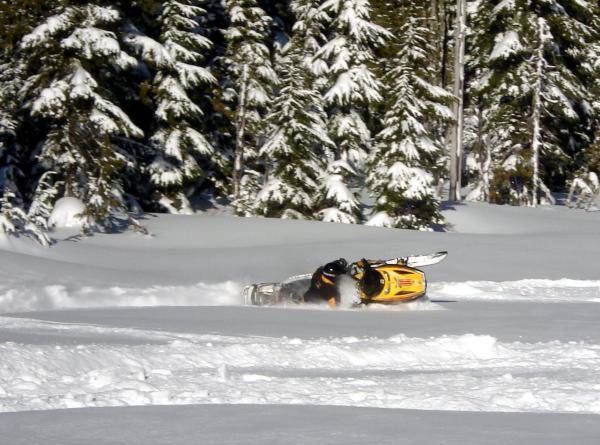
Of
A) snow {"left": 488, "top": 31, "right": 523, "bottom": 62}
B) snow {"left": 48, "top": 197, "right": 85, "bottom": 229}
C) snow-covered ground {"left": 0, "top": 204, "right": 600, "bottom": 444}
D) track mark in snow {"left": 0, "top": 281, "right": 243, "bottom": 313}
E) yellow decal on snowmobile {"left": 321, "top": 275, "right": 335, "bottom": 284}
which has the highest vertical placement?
snow {"left": 488, "top": 31, "right": 523, "bottom": 62}

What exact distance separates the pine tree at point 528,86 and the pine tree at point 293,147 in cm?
1032

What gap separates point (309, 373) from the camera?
817 centimetres

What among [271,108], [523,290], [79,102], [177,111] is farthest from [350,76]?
[523,290]

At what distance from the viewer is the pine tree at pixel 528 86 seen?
1399 inches

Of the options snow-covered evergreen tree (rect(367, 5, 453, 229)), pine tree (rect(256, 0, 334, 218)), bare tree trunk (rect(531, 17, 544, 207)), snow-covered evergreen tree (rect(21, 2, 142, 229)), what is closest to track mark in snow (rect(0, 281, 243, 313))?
snow-covered evergreen tree (rect(21, 2, 142, 229))

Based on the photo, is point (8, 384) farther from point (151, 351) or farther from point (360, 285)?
point (360, 285)

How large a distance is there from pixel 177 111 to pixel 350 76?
653 cm

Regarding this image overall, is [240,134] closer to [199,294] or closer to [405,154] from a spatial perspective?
[405,154]

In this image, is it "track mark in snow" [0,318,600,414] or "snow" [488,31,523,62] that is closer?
"track mark in snow" [0,318,600,414]

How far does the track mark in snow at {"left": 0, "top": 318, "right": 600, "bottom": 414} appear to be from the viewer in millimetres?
6691

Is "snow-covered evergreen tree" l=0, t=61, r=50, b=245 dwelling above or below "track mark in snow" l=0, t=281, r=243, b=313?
above

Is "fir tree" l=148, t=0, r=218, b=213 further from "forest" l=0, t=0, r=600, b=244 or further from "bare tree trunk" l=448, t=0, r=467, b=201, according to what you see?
"bare tree trunk" l=448, t=0, r=467, b=201

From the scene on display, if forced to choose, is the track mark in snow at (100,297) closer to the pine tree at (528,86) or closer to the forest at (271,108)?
the forest at (271,108)

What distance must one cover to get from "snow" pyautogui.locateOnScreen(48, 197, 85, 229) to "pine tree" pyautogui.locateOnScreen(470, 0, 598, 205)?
19653mm
